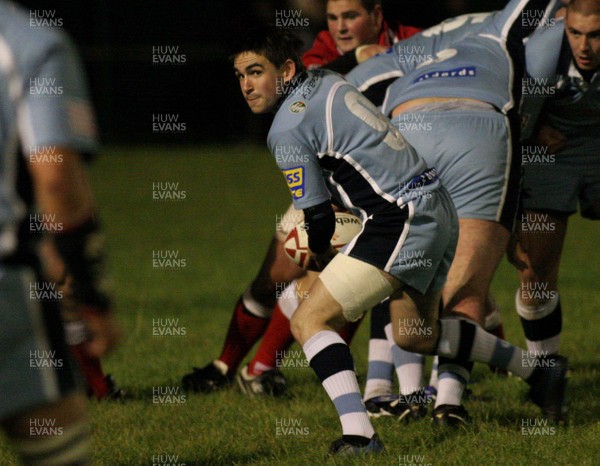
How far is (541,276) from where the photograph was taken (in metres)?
6.18

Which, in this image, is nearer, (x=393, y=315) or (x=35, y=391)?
(x=35, y=391)

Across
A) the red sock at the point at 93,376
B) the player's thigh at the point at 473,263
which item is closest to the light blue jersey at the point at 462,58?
the player's thigh at the point at 473,263

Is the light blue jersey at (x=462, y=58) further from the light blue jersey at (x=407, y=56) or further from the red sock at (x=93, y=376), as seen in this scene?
the red sock at (x=93, y=376)

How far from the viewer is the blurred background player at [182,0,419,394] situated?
635cm

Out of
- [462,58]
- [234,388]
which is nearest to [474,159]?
[462,58]

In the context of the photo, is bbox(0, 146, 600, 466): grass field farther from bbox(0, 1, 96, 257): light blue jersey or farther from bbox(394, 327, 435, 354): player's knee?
bbox(0, 1, 96, 257): light blue jersey

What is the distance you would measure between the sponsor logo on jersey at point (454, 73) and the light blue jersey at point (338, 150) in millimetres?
868

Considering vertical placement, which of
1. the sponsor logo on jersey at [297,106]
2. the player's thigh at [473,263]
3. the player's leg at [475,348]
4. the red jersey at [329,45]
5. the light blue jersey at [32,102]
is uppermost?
the light blue jersey at [32,102]

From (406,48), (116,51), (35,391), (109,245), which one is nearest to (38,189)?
(35,391)

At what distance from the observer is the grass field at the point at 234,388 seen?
4867 millimetres

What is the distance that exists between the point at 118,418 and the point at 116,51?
19686mm

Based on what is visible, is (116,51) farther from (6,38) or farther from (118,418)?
(6,38)

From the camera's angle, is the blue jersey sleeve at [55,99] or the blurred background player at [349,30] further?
the blurred background player at [349,30]

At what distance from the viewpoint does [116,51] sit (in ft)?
80.2
